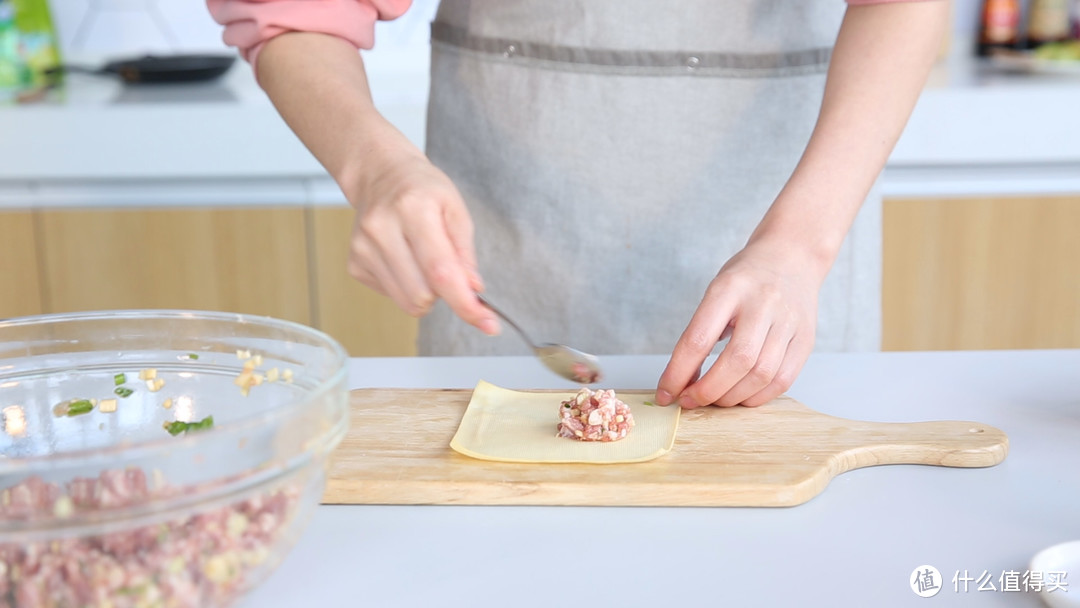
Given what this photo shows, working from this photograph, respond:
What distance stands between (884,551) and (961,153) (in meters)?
1.23

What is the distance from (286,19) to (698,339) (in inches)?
19.5

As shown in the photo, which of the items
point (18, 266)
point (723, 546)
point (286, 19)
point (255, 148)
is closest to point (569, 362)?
point (723, 546)

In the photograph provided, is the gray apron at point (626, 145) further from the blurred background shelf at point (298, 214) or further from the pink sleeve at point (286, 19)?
the blurred background shelf at point (298, 214)

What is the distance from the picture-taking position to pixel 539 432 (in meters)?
0.76

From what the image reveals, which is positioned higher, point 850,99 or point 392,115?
point 850,99

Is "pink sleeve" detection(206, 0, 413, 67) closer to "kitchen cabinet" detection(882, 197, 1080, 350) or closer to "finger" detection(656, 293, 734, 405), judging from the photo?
"finger" detection(656, 293, 734, 405)

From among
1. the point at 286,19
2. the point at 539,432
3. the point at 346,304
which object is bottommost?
the point at 346,304

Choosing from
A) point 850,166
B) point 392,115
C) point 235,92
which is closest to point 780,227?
point 850,166

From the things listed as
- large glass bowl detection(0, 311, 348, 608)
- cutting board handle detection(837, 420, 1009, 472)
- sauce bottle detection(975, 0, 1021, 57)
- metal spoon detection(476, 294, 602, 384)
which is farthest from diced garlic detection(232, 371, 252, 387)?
sauce bottle detection(975, 0, 1021, 57)

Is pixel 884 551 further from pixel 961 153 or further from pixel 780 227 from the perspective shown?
pixel 961 153

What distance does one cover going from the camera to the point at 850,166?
2.86 feet

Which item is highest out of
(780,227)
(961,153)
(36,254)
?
(780,227)

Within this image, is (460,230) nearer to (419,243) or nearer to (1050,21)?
(419,243)

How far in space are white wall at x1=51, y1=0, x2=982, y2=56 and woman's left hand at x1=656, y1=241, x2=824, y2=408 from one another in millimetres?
1531
